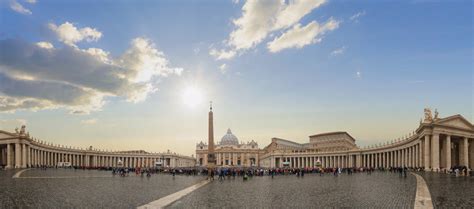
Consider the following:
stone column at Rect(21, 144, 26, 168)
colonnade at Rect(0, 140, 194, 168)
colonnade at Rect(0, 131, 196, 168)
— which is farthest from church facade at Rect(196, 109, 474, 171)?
stone column at Rect(21, 144, 26, 168)

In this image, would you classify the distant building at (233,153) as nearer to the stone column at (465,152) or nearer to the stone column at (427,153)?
the stone column at (465,152)

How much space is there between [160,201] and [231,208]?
4.26 m

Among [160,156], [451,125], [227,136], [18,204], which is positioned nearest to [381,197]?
Result: [18,204]

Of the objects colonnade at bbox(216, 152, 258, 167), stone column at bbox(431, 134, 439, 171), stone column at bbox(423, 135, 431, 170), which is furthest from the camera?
colonnade at bbox(216, 152, 258, 167)

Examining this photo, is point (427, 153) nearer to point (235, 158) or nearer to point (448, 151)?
point (448, 151)

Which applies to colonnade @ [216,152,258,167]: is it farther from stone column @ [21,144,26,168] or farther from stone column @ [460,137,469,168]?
stone column @ [460,137,469,168]

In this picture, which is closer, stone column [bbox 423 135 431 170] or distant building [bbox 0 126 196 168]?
stone column [bbox 423 135 431 170]

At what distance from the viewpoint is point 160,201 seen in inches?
784

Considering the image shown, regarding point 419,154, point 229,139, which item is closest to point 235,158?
point 229,139

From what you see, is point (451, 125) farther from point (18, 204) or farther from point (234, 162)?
point (234, 162)

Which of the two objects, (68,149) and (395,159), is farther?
(68,149)

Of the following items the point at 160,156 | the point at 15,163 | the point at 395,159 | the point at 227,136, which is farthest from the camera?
the point at 227,136

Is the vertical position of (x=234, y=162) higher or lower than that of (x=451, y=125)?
lower

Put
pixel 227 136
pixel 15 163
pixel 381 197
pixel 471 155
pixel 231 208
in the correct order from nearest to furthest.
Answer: pixel 231 208 < pixel 381 197 < pixel 471 155 < pixel 15 163 < pixel 227 136
